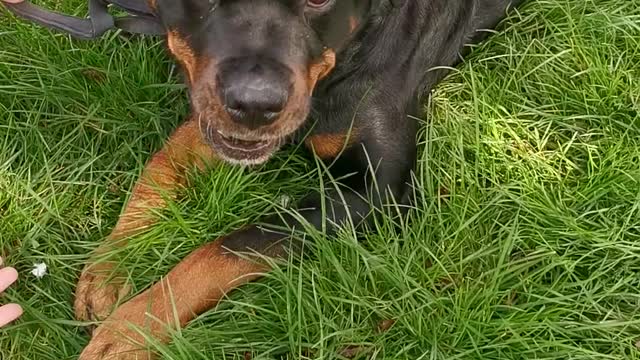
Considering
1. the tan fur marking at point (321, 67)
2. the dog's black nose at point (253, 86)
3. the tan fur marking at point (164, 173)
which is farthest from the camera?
the tan fur marking at point (164, 173)

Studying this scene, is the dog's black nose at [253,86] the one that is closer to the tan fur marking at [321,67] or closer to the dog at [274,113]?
the dog at [274,113]

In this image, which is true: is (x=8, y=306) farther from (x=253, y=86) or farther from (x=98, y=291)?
(x=253, y=86)

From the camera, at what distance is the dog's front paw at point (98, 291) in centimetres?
263

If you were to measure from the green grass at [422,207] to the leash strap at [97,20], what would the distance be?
1.27 ft

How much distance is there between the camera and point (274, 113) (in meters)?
2.33

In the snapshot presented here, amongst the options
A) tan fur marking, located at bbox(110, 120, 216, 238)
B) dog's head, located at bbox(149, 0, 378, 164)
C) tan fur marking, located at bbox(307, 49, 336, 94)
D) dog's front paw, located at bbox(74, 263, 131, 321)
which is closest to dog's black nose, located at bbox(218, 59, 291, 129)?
dog's head, located at bbox(149, 0, 378, 164)

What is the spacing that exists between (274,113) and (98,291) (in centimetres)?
81

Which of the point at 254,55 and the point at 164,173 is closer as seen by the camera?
the point at 254,55

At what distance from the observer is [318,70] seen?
2449mm

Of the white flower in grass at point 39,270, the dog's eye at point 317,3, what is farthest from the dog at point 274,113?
the white flower in grass at point 39,270

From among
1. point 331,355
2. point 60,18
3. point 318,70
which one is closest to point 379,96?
point 318,70

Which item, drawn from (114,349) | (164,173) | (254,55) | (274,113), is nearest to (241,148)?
(274,113)

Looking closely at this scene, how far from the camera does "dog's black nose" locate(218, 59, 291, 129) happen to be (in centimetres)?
225

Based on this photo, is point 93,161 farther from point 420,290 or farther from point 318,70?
point 420,290
